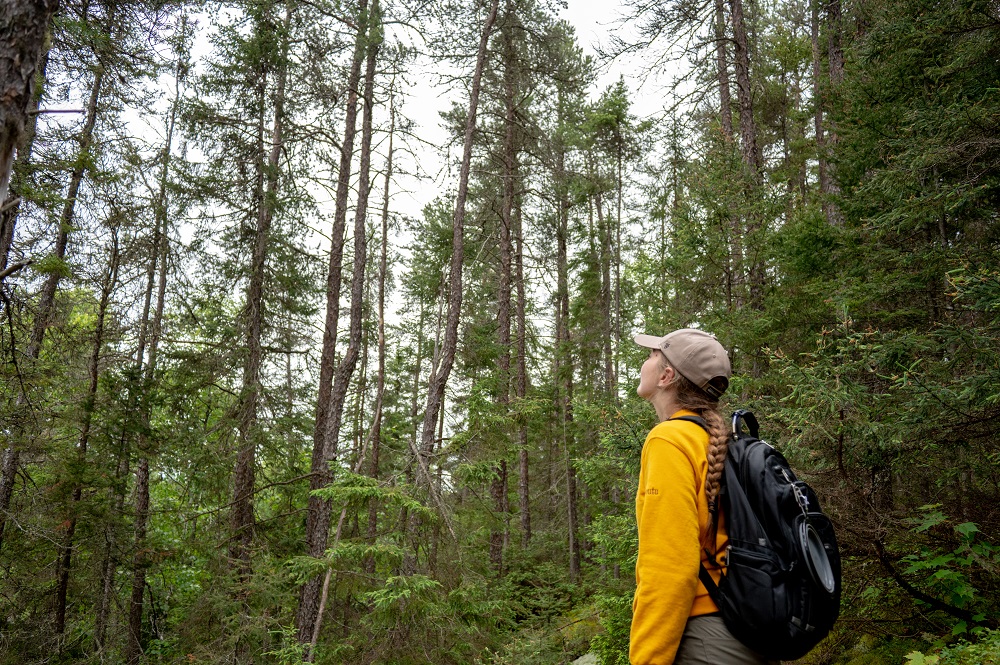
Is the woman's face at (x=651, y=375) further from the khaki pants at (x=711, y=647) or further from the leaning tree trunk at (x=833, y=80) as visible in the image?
the leaning tree trunk at (x=833, y=80)

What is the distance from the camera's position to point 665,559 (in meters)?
2.06

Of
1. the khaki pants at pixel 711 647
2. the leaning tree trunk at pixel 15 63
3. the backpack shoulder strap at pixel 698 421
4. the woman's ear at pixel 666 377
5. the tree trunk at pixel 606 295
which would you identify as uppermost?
the tree trunk at pixel 606 295

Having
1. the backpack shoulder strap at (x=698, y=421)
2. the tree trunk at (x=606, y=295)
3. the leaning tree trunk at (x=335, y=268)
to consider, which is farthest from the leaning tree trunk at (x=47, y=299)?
the tree trunk at (x=606, y=295)

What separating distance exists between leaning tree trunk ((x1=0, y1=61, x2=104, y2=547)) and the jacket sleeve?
805 centimetres

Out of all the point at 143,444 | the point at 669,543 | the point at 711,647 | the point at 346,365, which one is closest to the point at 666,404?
the point at 669,543

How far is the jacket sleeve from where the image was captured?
6.66ft

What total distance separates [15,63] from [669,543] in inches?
158

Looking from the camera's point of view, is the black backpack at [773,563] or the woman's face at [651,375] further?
the woman's face at [651,375]

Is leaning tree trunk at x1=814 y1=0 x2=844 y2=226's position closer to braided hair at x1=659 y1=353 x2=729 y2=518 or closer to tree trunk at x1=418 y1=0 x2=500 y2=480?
tree trunk at x1=418 y1=0 x2=500 y2=480

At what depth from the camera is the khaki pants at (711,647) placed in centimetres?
199

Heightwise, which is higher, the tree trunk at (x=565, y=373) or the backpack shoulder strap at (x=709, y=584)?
the tree trunk at (x=565, y=373)

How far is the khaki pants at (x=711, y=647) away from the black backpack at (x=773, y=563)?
0.10 ft


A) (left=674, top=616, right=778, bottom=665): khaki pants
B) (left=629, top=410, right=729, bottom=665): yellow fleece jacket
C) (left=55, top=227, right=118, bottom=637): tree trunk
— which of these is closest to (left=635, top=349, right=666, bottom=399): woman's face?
(left=629, top=410, right=729, bottom=665): yellow fleece jacket

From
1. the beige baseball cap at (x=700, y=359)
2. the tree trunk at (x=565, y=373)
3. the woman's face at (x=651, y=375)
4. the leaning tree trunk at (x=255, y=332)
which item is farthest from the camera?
the tree trunk at (x=565, y=373)
